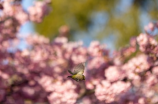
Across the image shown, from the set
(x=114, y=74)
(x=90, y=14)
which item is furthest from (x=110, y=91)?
(x=90, y=14)

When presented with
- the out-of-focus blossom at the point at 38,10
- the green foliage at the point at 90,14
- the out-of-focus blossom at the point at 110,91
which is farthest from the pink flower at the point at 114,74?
the green foliage at the point at 90,14

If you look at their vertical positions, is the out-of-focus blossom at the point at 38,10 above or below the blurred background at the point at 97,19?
below

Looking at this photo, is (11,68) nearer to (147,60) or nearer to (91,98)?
(91,98)

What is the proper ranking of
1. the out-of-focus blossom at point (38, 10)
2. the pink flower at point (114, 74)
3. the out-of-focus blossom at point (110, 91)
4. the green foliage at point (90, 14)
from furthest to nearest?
the green foliage at point (90, 14) < the out-of-focus blossom at point (38, 10) < the pink flower at point (114, 74) < the out-of-focus blossom at point (110, 91)

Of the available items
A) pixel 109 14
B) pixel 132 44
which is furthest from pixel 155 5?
pixel 132 44

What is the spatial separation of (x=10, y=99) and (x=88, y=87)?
34.5 inches

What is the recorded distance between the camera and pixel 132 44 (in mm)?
3293

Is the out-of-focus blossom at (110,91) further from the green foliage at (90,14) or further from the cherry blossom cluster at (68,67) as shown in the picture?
the green foliage at (90,14)

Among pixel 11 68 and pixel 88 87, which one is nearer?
pixel 88 87

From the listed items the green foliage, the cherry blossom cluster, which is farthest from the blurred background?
the cherry blossom cluster

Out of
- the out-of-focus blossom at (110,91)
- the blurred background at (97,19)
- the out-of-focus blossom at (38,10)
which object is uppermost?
the blurred background at (97,19)

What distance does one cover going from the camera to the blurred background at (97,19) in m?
12.7

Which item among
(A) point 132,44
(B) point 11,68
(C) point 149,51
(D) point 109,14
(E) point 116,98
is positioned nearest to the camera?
(C) point 149,51

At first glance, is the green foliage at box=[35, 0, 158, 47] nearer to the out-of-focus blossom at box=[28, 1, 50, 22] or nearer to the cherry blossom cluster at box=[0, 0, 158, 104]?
the cherry blossom cluster at box=[0, 0, 158, 104]
